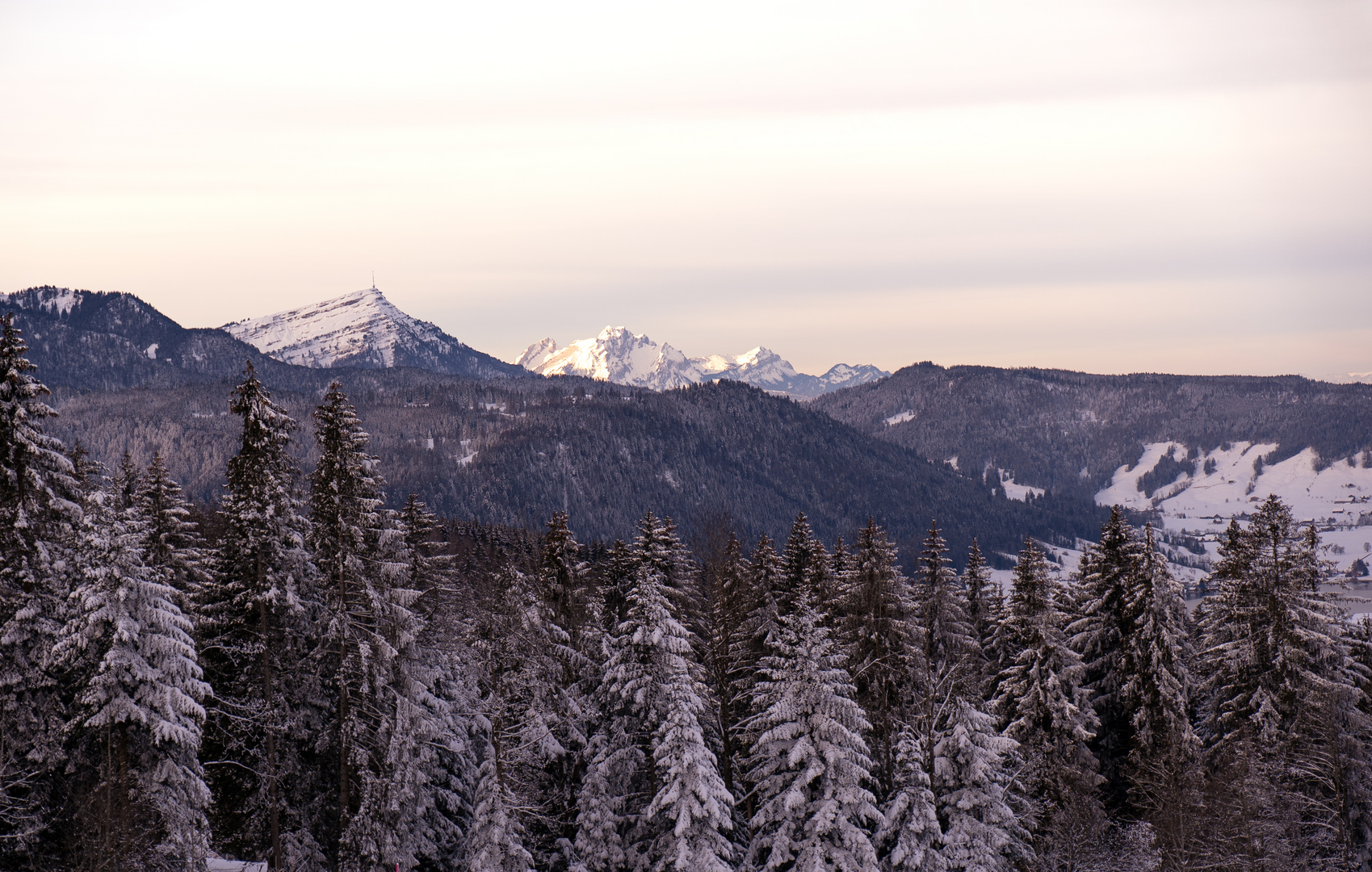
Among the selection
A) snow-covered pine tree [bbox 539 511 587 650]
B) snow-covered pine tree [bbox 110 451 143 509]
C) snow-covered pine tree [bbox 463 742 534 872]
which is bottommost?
snow-covered pine tree [bbox 463 742 534 872]

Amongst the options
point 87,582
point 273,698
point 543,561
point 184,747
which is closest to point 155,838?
point 184,747

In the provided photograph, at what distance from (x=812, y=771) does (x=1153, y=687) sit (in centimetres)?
1636

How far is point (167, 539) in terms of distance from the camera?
3903 centimetres

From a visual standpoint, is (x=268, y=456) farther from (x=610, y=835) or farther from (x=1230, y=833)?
(x=1230, y=833)

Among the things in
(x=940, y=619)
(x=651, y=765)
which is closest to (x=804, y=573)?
(x=940, y=619)

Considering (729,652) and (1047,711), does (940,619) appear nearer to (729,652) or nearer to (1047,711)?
(1047,711)

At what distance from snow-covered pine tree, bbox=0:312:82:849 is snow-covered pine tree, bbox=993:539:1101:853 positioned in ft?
105

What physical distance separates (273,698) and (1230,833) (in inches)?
1185

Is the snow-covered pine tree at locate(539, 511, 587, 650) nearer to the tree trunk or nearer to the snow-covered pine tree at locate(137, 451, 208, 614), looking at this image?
the tree trunk

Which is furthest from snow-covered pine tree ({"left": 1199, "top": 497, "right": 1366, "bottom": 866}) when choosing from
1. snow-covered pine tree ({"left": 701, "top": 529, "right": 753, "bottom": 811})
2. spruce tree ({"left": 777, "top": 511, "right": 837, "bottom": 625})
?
snow-covered pine tree ({"left": 701, "top": 529, "right": 753, "bottom": 811})

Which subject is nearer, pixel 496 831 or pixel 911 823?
pixel 496 831

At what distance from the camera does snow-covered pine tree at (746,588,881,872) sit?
1362 inches

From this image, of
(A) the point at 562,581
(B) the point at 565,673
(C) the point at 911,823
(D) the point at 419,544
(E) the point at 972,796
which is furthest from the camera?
(A) the point at 562,581

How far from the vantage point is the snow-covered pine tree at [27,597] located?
27.0 meters
